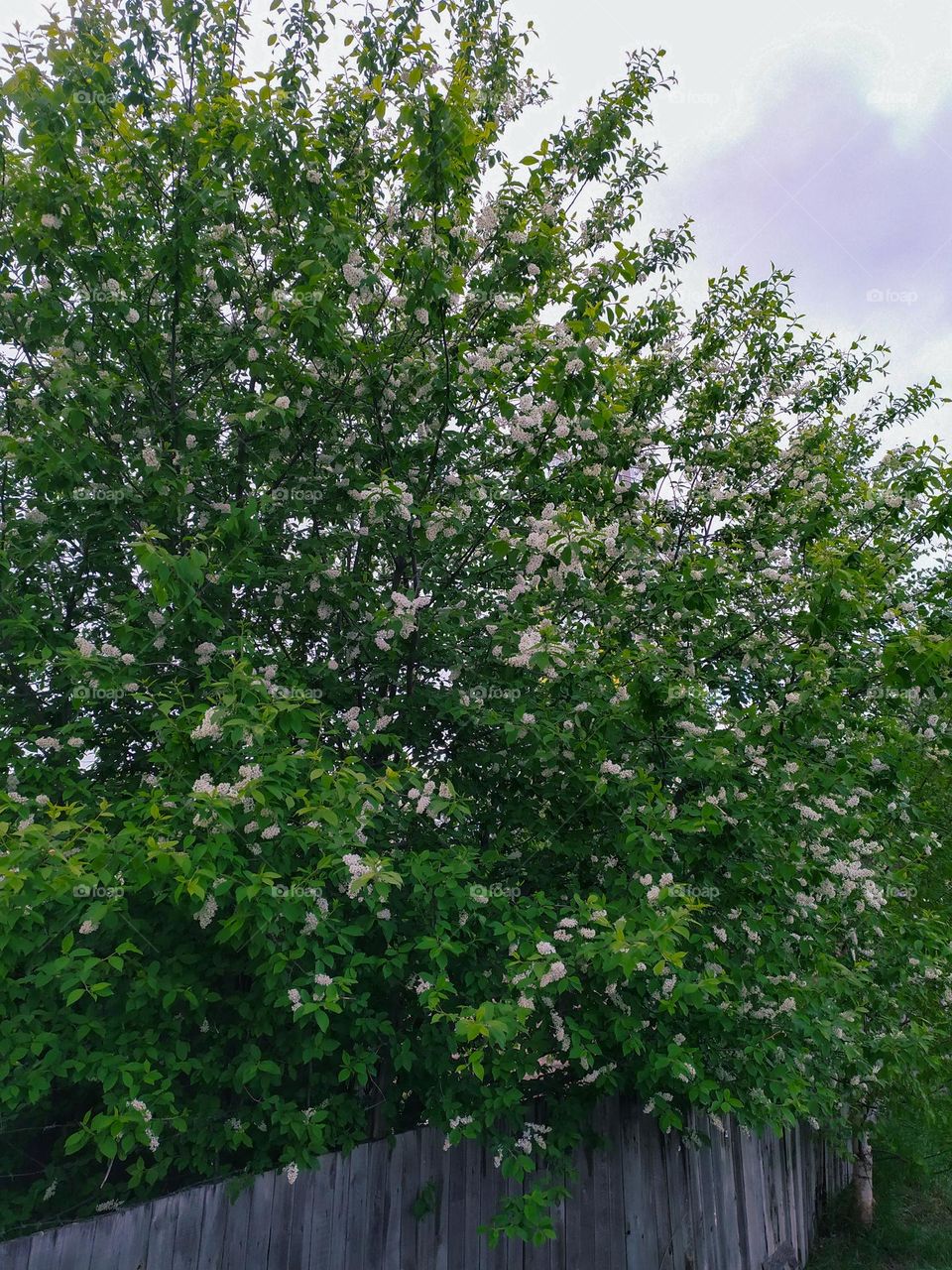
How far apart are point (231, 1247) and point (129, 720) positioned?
2.58 meters

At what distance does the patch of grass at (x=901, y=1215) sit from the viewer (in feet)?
28.2

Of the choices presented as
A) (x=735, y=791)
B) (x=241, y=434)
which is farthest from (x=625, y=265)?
(x=735, y=791)

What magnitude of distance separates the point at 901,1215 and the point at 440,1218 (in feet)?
25.3

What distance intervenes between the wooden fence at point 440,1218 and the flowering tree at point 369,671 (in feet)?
0.77

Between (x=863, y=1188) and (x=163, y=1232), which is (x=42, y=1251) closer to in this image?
(x=163, y=1232)

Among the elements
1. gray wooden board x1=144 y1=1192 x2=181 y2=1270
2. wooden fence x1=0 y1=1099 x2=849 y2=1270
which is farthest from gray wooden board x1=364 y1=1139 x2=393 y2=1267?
gray wooden board x1=144 y1=1192 x2=181 y2=1270

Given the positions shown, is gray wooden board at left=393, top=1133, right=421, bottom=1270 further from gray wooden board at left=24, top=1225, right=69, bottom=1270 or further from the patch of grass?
the patch of grass

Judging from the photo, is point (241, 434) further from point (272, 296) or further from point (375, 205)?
point (375, 205)

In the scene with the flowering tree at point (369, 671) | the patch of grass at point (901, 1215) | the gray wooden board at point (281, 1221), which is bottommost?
the patch of grass at point (901, 1215)

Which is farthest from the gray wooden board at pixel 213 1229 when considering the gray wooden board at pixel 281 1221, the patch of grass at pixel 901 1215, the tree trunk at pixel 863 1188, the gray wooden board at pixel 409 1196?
the tree trunk at pixel 863 1188

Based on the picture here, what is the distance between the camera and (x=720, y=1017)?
482 centimetres

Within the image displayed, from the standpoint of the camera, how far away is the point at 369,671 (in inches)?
207

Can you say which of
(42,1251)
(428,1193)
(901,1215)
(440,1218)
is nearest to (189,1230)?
(42,1251)

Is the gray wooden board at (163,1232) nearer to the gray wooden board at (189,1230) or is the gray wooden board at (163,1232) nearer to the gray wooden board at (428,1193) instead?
the gray wooden board at (189,1230)
